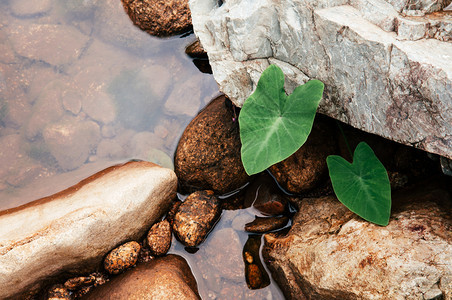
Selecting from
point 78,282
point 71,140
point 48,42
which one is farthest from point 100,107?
point 78,282

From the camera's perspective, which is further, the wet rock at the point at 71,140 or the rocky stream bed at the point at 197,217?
the wet rock at the point at 71,140

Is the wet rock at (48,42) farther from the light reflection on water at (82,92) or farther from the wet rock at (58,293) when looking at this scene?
the wet rock at (58,293)

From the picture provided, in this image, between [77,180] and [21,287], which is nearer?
[21,287]

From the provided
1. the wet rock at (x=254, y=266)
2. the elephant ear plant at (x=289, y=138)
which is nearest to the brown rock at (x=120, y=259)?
the wet rock at (x=254, y=266)

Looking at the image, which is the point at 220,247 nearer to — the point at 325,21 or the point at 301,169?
the point at 301,169

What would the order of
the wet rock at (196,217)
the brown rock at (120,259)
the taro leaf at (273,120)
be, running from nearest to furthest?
1. the taro leaf at (273,120)
2. the brown rock at (120,259)
3. the wet rock at (196,217)

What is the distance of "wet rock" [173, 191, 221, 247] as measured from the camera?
3.01m

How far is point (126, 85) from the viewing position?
3602 mm

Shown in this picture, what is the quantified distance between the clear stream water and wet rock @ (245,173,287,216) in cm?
12

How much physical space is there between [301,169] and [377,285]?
3.76 feet

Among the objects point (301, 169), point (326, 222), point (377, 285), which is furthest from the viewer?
point (301, 169)


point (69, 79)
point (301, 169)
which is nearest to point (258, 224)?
point (301, 169)

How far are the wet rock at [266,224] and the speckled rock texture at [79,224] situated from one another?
770mm

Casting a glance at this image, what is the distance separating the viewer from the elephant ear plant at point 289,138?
222 cm
